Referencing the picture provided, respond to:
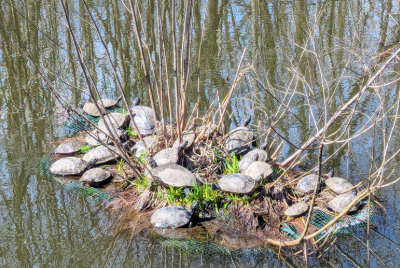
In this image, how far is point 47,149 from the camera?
616cm

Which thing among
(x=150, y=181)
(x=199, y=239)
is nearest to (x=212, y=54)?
(x=150, y=181)

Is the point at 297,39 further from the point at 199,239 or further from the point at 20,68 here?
the point at 199,239

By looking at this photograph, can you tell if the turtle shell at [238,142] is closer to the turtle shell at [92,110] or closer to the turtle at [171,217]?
the turtle at [171,217]

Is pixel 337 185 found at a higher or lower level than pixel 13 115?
lower

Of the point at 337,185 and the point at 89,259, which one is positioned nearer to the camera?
the point at 89,259

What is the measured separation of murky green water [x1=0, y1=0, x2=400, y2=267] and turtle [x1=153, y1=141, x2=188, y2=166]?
2.46ft

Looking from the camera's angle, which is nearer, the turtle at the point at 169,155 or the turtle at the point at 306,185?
the turtle at the point at 306,185

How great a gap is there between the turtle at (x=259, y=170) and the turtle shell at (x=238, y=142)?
1.58ft

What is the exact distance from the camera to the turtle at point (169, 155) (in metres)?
4.91

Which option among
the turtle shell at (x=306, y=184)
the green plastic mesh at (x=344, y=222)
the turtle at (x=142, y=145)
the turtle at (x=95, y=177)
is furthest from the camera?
the turtle at (x=142, y=145)

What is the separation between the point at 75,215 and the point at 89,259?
2.44 feet

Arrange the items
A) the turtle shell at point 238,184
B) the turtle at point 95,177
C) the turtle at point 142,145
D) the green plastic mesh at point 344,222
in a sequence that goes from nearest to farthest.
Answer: the green plastic mesh at point 344,222, the turtle shell at point 238,184, the turtle at point 95,177, the turtle at point 142,145

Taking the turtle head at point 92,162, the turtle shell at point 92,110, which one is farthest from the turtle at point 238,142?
the turtle shell at point 92,110

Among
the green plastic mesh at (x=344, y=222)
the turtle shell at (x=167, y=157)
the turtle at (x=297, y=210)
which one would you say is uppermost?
the turtle shell at (x=167, y=157)
